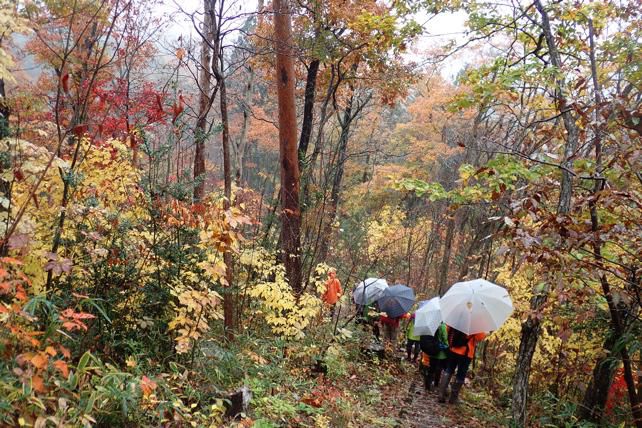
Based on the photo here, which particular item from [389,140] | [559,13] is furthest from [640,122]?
[389,140]

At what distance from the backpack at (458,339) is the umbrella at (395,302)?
7.73 feet

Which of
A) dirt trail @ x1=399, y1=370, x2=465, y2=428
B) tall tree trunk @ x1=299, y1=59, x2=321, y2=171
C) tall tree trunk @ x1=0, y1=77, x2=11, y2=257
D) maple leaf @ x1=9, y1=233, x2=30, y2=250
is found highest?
tall tree trunk @ x1=299, y1=59, x2=321, y2=171

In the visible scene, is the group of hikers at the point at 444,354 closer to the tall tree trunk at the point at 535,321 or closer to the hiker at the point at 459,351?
the hiker at the point at 459,351

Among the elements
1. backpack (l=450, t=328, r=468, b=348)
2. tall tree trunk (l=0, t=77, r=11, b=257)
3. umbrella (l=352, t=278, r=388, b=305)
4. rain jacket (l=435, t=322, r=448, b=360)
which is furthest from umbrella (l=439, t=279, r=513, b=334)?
tall tree trunk (l=0, t=77, r=11, b=257)

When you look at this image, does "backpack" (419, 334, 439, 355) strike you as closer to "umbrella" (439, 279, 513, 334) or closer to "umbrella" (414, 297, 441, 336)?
"umbrella" (414, 297, 441, 336)

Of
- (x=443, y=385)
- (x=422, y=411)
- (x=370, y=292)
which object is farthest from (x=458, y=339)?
(x=370, y=292)

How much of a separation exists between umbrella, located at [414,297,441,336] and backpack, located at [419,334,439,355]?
0.32ft

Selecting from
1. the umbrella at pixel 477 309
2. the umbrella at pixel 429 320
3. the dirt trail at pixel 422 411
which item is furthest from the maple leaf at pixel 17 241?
the umbrella at pixel 429 320

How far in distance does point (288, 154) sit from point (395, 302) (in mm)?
3747

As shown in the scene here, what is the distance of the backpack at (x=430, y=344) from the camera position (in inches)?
295

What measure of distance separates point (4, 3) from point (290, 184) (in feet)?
16.4

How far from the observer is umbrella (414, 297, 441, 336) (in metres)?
7.49

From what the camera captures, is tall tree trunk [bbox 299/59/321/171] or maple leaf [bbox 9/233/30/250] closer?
maple leaf [bbox 9/233/30/250]

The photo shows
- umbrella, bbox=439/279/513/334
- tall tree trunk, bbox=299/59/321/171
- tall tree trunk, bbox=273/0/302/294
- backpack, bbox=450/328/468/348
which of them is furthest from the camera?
tall tree trunk, bbox=299/59/321/171
